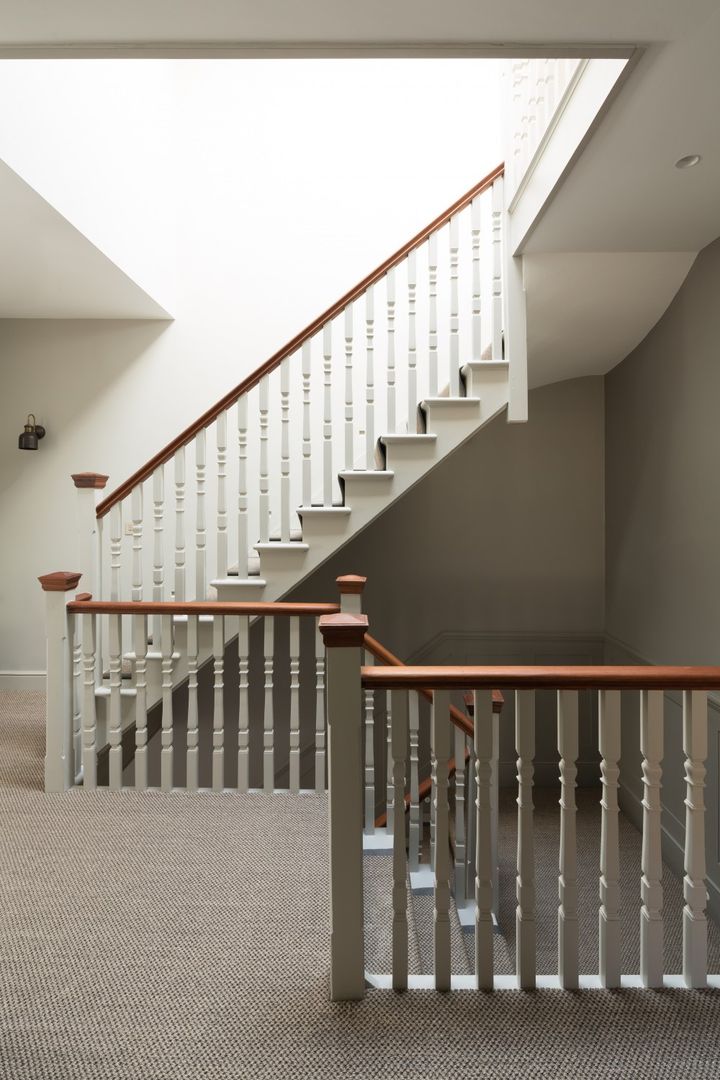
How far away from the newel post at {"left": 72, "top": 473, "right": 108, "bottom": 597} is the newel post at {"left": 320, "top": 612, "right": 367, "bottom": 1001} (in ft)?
7.56

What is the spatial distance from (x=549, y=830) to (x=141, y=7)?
476cm

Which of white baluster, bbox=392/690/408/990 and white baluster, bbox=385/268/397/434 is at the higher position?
white baluster, bbox=385/268/397/434

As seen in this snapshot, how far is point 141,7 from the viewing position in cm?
189

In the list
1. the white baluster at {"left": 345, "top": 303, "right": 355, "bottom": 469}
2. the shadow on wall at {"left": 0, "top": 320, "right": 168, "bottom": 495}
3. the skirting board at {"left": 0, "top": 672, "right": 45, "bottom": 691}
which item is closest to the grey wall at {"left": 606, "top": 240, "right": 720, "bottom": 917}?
the white baluster at {"left": 345, "top": 303, "right": 355, "bottom": 469}

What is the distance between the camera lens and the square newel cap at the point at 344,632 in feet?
5.88

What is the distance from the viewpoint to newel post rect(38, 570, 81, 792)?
3234 mm

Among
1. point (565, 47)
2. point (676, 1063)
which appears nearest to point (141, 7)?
point (565, 47)

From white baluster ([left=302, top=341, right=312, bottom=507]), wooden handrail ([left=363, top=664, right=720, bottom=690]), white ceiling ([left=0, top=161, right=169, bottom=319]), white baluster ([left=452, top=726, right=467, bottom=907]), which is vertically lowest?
white baluster ([left=452, top=726, right=467, bottom=907])

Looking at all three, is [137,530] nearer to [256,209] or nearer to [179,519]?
[179,519]

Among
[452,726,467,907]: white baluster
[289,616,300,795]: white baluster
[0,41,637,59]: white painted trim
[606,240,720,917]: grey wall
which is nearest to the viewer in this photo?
[0,41,637,59]: white painted trim

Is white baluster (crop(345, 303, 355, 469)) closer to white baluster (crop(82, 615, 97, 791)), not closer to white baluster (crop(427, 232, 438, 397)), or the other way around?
white baluster (crop(427, 232, 438, 397))

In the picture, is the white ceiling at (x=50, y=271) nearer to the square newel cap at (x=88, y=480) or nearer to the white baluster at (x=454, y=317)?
the square newel cap at (x=88, y=480)

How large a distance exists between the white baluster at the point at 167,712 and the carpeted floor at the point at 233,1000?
19.5 inches

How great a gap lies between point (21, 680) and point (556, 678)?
4831 mm
